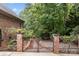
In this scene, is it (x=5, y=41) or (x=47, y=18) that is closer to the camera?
(x=5, y=41)

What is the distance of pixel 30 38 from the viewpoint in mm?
7668

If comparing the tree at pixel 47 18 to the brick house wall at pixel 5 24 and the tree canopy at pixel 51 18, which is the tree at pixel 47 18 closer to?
the tree canopy at pixel 51 18

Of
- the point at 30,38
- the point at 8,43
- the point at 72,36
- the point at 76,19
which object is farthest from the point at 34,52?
the point at 76,19

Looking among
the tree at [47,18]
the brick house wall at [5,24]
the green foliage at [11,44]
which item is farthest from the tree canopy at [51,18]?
the green foliage at [11,44]

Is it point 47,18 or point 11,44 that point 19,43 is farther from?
point 47,18

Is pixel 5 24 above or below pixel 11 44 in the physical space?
above

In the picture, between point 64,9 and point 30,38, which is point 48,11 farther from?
point 30,38

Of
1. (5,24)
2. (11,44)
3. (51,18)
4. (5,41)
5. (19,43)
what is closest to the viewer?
(19,43)

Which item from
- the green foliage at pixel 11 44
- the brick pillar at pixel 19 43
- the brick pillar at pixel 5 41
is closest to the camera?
Result: the brick pillar at pixel 19 43

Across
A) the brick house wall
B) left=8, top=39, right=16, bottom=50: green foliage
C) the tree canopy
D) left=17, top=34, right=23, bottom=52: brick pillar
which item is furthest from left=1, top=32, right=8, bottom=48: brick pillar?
the tree canopy

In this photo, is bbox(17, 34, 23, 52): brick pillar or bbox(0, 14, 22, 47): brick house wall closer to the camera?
bbox(17, 34, 23, 52): brick pillar

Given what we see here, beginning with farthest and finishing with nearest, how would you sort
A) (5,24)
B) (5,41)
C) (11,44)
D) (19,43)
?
(5,24)
(5,41)
(11,44)
(19,43)

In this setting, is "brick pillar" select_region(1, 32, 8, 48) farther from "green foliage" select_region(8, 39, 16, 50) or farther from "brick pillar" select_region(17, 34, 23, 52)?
"brick pillar" select_region(17, 34, 23, 52)

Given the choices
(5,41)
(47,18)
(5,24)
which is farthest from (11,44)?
(47,18)
